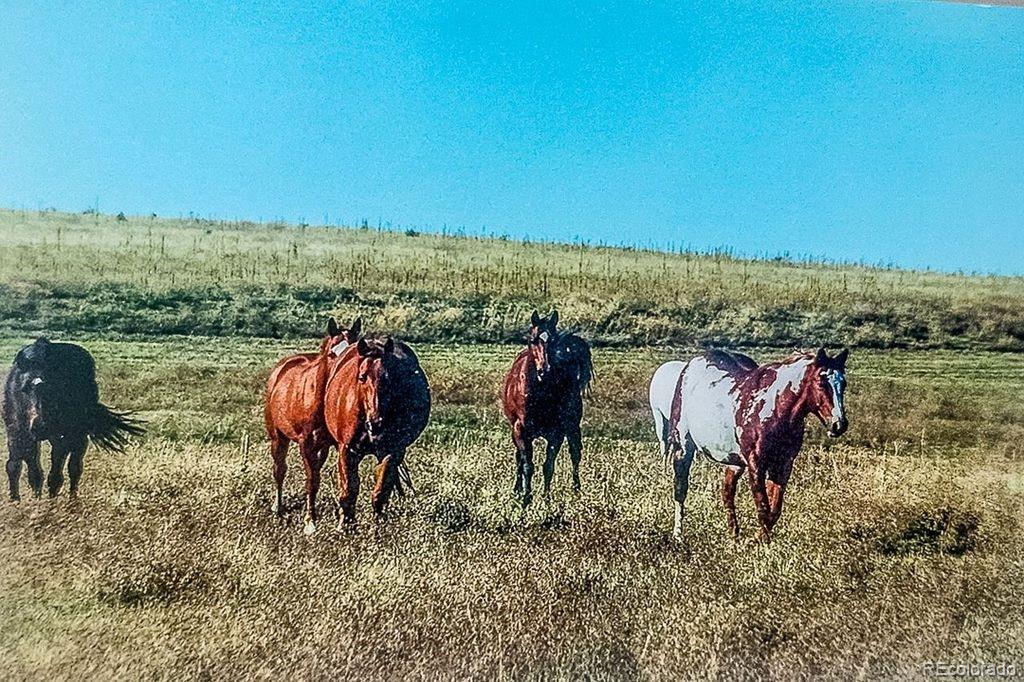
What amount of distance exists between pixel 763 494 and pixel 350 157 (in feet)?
6.80

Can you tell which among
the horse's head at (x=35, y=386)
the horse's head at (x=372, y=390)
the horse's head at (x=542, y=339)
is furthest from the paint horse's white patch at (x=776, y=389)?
the horse's head at (x=35, y=386)

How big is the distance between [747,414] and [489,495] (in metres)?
1.04

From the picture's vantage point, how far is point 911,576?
12.9ft

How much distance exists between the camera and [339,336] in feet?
11.6

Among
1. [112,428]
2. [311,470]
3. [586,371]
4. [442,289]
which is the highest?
[442,289]

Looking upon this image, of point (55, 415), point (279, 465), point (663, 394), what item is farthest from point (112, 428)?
point (663, 394)

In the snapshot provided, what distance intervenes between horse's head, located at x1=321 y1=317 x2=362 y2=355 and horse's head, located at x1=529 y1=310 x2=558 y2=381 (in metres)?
0.67

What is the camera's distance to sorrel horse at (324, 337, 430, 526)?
343cm

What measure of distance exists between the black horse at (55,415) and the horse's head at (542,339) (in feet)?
4.75

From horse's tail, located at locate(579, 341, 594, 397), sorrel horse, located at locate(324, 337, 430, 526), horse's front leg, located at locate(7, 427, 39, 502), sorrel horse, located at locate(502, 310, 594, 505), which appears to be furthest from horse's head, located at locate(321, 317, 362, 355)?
horse's front leg, located at locate(7, 427, 39, 502)

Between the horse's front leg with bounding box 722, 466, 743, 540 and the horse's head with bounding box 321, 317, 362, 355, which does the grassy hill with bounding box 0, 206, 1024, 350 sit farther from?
the horse's front leg with bounding box 722, 466, 743, 540

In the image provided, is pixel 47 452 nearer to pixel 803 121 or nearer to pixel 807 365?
pixel 807 365

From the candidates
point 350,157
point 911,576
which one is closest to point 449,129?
point 350,157

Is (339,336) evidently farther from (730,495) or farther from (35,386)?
(730,495)
